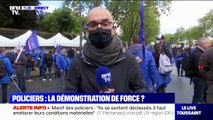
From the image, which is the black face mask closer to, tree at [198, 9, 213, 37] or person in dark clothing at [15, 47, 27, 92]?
person in dark clothing at [15, 47, 27, 92]

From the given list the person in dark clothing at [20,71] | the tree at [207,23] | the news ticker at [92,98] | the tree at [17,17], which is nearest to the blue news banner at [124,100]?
the news ticker at [92,98]

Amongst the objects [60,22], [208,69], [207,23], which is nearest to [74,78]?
[208,69]

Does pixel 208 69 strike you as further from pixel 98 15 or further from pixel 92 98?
pixel 92 98

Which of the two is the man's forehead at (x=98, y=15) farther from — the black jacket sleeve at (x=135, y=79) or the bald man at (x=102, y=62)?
the black jacket sleeve at (x=135, y=79)

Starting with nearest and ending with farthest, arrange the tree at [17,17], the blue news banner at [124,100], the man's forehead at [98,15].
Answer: the blue news banner at [124,100]
the man's forehead at [98,15]
the tree at [17,17]

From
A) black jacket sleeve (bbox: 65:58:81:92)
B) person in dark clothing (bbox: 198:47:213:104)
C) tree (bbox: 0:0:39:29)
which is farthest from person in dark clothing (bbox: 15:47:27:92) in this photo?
tree (bbox: 0:0:39:29)

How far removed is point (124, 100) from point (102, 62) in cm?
59

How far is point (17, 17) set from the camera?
A: 178 feet

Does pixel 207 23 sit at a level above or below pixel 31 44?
above

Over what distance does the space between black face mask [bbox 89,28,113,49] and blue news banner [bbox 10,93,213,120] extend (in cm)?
55

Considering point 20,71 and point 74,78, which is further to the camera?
point 20,71

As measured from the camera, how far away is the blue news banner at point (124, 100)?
7.09ft

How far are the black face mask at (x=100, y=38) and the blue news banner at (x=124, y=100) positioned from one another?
1.79 ft

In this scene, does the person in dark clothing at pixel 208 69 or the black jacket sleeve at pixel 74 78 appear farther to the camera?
the person in dark clothing at pixel 208 69
